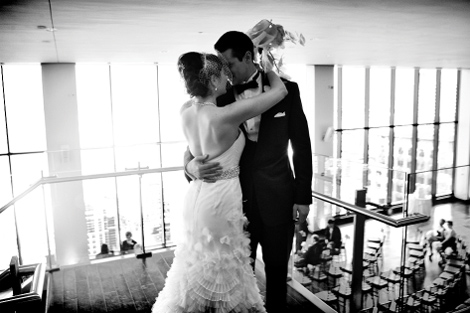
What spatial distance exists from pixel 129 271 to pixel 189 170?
2437 mm

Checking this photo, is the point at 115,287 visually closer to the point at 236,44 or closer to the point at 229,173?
the point at 229,173

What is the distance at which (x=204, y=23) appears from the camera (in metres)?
5.45

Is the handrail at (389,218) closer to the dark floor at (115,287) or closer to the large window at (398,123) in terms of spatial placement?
the dark floor at (115,287)

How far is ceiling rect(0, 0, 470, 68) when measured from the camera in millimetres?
4281

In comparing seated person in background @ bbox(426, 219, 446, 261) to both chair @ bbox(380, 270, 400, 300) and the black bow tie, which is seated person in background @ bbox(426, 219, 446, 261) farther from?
the black bow tie

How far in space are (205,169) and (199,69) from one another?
0.51 m

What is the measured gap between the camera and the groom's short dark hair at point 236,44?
2.09 metres

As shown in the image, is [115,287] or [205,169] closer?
[205,169]

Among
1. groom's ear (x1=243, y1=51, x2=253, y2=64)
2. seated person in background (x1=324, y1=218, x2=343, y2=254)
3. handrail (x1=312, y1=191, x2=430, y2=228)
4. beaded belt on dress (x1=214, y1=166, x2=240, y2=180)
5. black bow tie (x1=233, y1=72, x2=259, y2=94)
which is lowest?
seated person in background (x1=324, y1=218, x2=343, y2=254)

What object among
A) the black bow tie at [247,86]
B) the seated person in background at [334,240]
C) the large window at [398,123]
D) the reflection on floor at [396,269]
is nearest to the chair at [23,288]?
the black bow tie at [247,86]

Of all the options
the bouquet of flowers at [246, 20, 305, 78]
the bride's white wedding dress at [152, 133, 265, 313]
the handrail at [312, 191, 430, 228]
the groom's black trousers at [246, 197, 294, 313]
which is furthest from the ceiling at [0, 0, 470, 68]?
the groom's black trousers at [246, 197, 294, 313]

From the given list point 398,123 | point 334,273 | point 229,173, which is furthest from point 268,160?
point 398,123

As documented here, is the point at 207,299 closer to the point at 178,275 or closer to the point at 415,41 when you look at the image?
the point at 178,275

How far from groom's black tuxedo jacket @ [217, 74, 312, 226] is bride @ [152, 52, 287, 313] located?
8 cm
